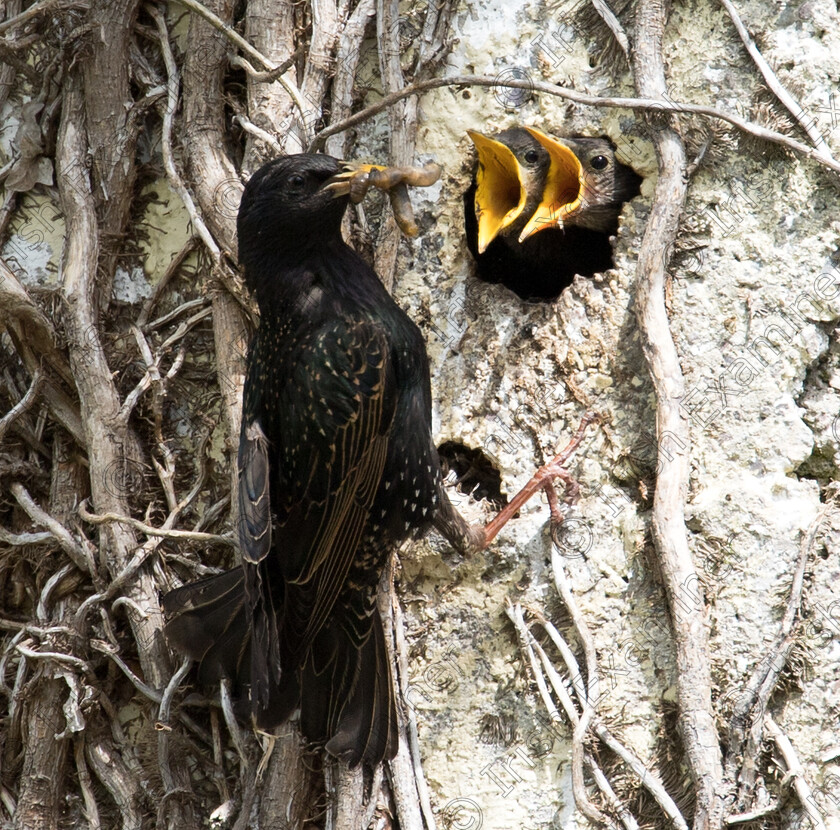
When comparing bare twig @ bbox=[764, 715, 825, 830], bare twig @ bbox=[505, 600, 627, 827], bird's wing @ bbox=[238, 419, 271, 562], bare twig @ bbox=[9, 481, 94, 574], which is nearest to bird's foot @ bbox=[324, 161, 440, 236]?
bird's wing @ bbox=[238, 419, 271, 562]

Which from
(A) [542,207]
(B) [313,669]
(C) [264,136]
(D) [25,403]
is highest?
(C) [264,136]

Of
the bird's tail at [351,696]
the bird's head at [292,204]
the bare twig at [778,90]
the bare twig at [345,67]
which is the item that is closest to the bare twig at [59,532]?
the bird's tail at [351,696]

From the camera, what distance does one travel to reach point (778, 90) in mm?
3463

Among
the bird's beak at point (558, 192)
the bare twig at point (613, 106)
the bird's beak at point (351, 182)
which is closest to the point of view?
the bird's beak at point (351, 182)

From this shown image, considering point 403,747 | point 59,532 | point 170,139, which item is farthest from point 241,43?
point 403,747

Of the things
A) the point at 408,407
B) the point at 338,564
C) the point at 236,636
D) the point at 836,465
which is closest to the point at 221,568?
the point at 236,636

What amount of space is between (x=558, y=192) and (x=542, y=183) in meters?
0.08

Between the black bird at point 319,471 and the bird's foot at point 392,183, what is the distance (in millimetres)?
15

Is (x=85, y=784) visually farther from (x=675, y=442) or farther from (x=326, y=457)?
(x=675, y=442)

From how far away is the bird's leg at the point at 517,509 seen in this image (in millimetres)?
3393

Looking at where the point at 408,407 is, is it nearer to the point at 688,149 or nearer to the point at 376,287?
the point at 376,287

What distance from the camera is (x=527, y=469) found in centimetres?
353

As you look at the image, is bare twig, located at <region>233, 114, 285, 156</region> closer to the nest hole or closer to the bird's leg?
the nest hole

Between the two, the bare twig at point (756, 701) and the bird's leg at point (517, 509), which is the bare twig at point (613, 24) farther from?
the bare twig at point (756, 701)
